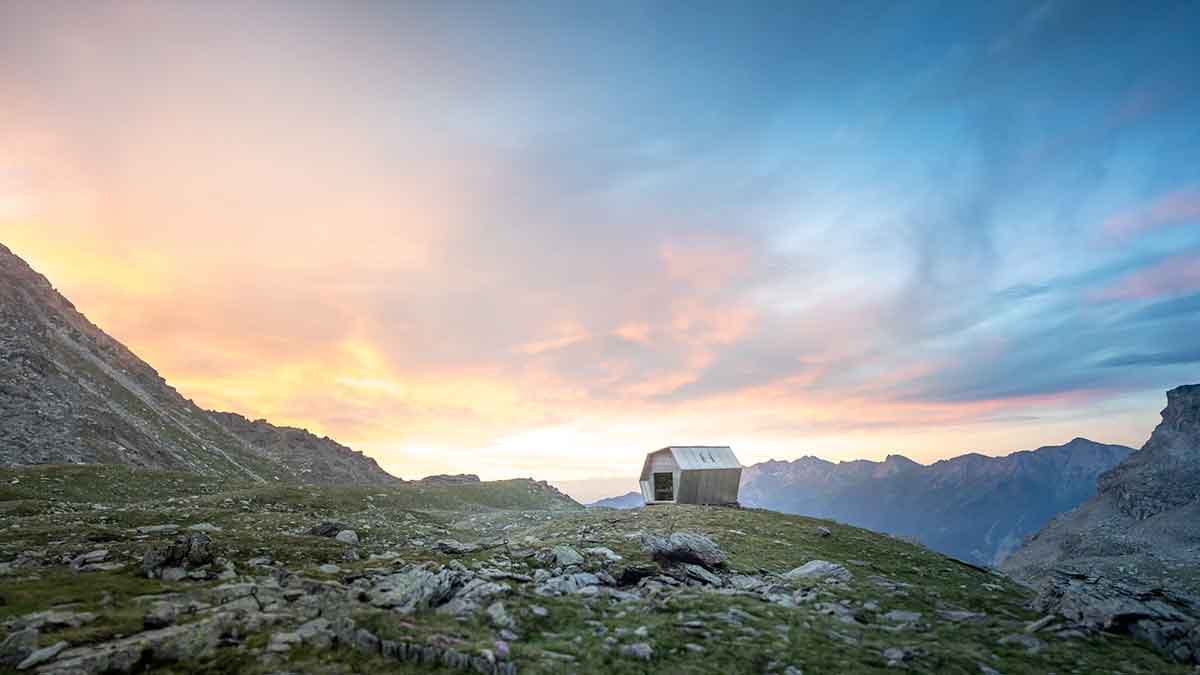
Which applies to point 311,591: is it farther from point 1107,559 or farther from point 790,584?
point 1107,559

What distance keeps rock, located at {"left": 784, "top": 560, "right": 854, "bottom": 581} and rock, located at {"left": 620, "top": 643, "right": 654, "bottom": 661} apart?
14315 millimetres

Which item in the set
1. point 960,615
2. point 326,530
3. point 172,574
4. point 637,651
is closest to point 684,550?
point 960,615

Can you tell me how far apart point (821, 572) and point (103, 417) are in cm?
10740

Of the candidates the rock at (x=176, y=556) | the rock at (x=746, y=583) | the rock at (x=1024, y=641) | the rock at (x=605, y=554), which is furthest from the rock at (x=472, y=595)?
the rock at (x=1024, y=641)

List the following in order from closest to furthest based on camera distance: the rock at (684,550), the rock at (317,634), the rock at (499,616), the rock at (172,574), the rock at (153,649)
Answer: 1. the rock at (153,649)
2. the rock at (317,634)
3. the rock at (499,616)
4. the rock at (172,574)
5. the rock at (684,550)

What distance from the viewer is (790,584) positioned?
25078 mm

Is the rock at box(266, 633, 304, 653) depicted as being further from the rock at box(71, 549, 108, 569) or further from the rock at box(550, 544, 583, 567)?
the rock at box(550, 544, 583, 567)

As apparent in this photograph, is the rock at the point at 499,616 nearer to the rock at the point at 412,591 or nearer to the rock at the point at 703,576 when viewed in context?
the rock at the point at 412,591

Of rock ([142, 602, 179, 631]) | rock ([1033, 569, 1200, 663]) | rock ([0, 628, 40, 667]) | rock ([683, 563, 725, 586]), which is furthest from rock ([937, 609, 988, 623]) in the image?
rock ([0, 628, 40, 667])

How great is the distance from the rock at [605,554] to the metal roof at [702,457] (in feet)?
87.7

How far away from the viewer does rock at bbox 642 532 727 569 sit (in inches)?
1109

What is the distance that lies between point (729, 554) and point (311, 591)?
22.2 meters

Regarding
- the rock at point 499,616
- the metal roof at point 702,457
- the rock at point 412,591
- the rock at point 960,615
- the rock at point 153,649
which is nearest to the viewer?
the rock at point 153,649

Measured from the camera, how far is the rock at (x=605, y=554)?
27.9 meters
